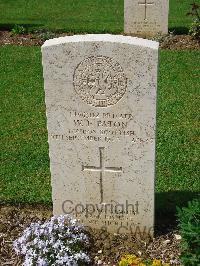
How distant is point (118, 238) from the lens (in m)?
4.75

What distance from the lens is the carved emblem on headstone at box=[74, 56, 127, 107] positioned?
4.15 m

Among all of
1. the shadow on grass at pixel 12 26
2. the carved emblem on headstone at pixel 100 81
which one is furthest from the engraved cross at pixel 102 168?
the shadow on grass at pixel 12 26

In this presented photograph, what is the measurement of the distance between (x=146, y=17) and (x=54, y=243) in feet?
28.4

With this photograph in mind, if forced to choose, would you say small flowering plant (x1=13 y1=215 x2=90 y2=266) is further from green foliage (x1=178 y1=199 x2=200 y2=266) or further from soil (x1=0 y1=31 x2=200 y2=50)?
soil (x1=0 y1=31 x2=200 y2=50)

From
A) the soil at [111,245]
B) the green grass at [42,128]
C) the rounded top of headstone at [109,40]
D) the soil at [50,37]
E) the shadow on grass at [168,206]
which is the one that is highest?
the rounded top of headstone at [109,40]

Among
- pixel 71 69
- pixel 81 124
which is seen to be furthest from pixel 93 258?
pixel 71 69

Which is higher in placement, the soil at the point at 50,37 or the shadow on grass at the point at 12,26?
the shadow on grass at the point at 12,26

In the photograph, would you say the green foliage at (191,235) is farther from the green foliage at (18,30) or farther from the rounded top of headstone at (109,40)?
the green foliage at (18,30)

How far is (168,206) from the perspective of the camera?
5.27 m

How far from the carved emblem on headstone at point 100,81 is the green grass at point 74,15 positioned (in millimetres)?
8491

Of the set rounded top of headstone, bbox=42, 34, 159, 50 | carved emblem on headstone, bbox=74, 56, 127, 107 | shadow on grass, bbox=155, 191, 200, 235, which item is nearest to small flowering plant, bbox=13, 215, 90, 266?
shadow on grass, bbox=155, 191, 200, 235

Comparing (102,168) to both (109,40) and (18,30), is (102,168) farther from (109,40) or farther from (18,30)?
(18,30)

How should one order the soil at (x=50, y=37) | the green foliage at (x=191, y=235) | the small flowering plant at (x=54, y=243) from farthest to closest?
the soil at (x=50, y=37), the small flowering plant at (x=54, y=243), the green foliage at (x=191, y=235)

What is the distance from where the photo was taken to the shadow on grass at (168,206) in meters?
4.93
